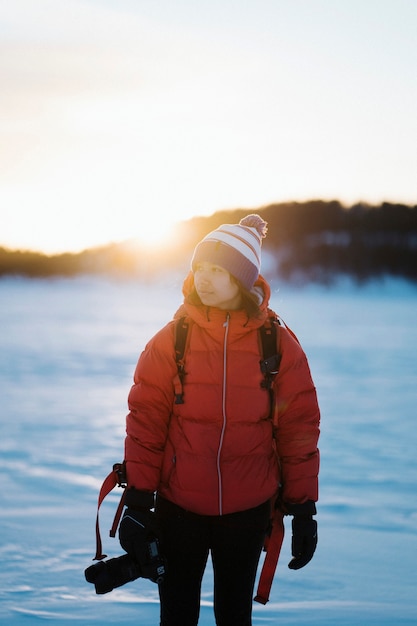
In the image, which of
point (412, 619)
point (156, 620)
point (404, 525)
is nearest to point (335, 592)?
point (412, 619)

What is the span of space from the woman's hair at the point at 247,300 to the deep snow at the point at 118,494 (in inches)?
6.9

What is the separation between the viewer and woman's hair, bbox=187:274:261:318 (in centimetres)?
168

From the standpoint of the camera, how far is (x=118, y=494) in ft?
12.7

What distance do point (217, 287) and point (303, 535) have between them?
2.09 feet

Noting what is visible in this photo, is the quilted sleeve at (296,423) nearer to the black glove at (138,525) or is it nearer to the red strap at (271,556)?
the red strap at (271,556)

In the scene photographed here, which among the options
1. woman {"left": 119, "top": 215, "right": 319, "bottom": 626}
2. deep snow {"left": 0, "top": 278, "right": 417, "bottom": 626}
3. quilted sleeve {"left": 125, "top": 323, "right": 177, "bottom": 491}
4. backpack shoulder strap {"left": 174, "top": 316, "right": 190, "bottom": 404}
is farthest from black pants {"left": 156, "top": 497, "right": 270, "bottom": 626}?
deep snow {"left": 0, "top": 278, "right": 417, "bottom": 626}

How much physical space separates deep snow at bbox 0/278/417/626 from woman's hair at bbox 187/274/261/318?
17 cm

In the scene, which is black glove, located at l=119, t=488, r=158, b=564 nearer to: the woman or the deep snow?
the woman

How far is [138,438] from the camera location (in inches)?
65.4

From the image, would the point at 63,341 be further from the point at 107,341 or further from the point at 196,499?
the point at 196,499

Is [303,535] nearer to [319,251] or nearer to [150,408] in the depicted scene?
[150,408]

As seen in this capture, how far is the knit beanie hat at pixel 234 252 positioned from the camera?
171 centimetres

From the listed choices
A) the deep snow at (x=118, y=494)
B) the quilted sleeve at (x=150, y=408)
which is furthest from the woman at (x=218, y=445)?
the deep snow at (x=118, y=494)

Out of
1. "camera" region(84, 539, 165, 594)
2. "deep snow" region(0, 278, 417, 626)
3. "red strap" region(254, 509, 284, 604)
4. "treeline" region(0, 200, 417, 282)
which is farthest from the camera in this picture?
"treeline" region(0, 200, 417, 282)
